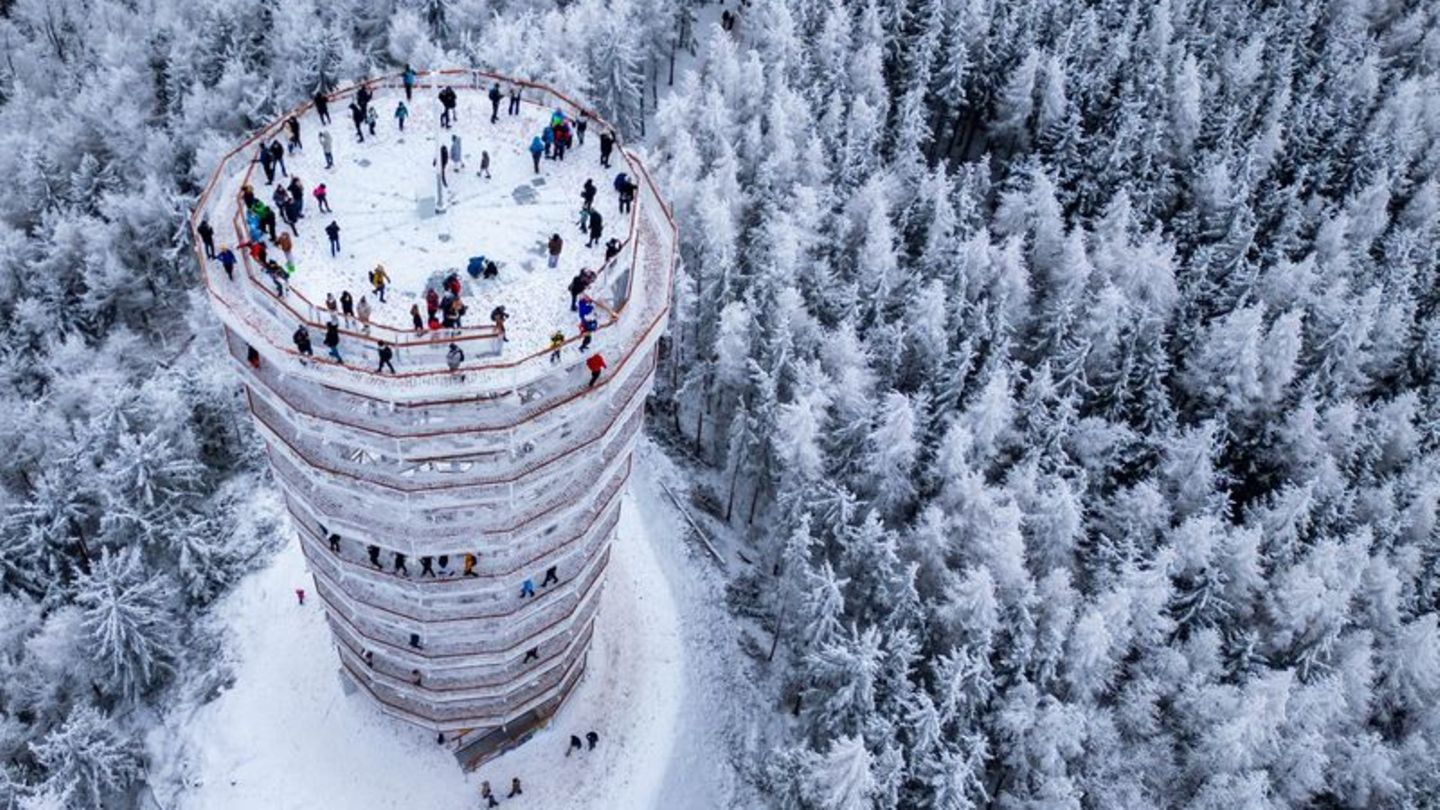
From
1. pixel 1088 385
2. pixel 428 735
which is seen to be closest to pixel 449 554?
pixel 428 735

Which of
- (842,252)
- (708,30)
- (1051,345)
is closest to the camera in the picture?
(1051,345)

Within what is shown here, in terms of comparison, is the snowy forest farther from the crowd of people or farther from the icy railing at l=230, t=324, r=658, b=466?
the crowd of people

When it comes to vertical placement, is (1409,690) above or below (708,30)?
below

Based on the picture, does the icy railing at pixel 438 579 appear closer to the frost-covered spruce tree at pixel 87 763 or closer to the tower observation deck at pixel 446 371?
the tower observation deck at pixel 446 371

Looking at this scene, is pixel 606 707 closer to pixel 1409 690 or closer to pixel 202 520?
pixel 202 520

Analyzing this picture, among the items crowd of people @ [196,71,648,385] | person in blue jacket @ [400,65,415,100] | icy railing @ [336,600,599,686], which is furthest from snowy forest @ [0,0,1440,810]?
person in blue jacket @ [400,65,415,100]

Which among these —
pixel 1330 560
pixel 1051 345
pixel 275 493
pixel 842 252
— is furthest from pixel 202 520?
pixel 1330 560

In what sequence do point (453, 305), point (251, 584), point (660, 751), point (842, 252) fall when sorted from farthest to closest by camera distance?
point (842, 252)
point (251, 584)
point (660, 751)
point (453, 305)

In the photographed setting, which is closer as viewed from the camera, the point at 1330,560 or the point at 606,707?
the point at 606,707

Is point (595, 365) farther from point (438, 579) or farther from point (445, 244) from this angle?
point (438, 579)
